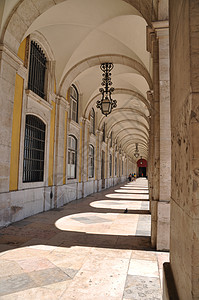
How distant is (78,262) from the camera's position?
10.7 ft

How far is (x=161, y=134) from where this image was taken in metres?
4.04

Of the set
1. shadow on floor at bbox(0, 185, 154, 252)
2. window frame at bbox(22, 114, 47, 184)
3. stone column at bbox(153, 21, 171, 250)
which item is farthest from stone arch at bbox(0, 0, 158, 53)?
shadow on floor at bbox(0, 185, 154, 252)

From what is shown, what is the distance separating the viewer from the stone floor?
2.45 meters

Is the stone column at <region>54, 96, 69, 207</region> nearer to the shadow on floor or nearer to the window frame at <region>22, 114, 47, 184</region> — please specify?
the window frame at <region>22, 114, 47, 184</region>

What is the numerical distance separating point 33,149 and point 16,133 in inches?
47.3

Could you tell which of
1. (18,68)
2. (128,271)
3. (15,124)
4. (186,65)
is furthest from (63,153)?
(186,65)

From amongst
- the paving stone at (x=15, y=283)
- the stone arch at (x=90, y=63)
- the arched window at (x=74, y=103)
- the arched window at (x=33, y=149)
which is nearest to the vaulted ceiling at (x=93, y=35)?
the stone arch at (x=90, y=63)

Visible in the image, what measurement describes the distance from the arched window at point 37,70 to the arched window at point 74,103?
281cm

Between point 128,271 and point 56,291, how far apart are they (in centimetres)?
105

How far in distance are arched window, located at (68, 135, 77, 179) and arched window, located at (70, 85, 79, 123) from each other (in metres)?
1.10

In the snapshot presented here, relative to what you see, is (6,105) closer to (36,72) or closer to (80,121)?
(36,72)

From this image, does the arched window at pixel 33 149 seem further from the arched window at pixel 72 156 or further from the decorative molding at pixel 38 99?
the arched window at pixel 72 156

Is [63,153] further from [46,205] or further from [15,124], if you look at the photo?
[15,124]

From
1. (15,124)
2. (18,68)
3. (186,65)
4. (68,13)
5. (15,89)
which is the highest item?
(68,13)
